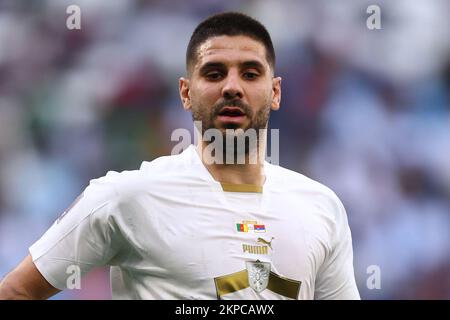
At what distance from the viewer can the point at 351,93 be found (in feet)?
17.7

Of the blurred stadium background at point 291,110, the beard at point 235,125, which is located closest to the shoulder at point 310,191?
the beard at point 235,125

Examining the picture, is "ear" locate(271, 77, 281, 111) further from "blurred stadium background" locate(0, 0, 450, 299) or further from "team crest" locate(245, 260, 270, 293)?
"blurred stadium background" locate(0, 0, 450, 299)

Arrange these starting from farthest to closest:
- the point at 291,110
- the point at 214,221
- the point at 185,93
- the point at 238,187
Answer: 1. the point at 291,110
2. the point at 185,93
3. the point at 238,187
4. the point at 214,221

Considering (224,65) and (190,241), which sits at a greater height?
(224,65)

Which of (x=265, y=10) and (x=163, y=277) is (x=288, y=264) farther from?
(x=265, y=10)

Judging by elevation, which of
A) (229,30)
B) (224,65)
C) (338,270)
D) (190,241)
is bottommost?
(338,270)

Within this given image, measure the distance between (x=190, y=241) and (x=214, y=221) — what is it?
0.46 ft

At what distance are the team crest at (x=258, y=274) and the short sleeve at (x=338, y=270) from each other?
32 centimetres

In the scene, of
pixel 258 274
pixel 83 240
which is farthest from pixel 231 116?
pixel 83 240

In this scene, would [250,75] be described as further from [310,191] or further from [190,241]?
[190,241]

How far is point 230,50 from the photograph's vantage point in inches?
104

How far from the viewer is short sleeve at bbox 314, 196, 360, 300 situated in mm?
2709

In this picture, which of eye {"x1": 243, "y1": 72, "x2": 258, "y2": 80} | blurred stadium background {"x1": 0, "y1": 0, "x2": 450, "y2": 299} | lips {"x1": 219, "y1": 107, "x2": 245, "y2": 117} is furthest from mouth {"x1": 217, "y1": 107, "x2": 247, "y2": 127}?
blurred stadium background {"x1": 0, "y1": 0, "x2": 450, "y2": 299}

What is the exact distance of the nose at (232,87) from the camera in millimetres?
2557
